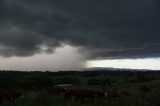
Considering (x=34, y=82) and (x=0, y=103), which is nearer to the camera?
(x=0, y=103)

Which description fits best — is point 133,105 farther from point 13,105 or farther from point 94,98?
point 13,105

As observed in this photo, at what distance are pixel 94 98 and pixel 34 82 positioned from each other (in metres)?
32.0

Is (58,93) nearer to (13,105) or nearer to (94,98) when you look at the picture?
(94,98)

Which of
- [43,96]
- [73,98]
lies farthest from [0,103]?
[73,98]

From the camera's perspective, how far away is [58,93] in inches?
896

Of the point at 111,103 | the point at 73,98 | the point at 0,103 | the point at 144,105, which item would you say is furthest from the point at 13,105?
the point at 144,105

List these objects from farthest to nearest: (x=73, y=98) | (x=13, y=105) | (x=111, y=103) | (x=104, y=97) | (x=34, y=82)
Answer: (x=34, y=82) → (x=104, y=97) → (x=73, y=98) → (x=111, y=103) → (x=13, y=105)

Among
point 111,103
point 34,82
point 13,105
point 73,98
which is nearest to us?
point 13,105

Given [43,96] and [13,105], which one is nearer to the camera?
[13,105]

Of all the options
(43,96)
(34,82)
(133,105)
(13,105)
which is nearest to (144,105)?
(133,105)

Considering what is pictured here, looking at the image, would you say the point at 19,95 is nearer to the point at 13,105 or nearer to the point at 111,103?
the point at 13,105

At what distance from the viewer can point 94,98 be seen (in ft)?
68.6

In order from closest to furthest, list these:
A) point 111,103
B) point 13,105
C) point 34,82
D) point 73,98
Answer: point 13,105, point 111,103, point 73,98, point 34,82

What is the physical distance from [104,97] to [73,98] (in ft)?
8.40
